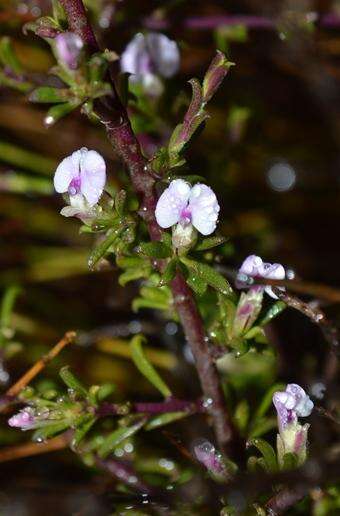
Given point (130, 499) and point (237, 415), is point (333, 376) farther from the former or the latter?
point (130, 499)

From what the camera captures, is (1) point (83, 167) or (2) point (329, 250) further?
(2) point (329, 250)

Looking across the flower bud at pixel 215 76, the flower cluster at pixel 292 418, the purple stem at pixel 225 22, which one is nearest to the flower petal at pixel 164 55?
the purple stem at pixel 225 22

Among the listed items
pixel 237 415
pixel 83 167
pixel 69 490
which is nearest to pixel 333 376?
pixel 237 415

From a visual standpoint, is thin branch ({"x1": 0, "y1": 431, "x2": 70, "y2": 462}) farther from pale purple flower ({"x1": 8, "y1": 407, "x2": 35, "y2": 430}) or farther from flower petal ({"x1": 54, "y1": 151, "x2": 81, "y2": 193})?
flower petal ({"x1": 54, "y1": 151, "x2": 81, "y2": 193})

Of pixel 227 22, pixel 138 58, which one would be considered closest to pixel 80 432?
pixel 138 58

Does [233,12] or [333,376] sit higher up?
[233,12]
